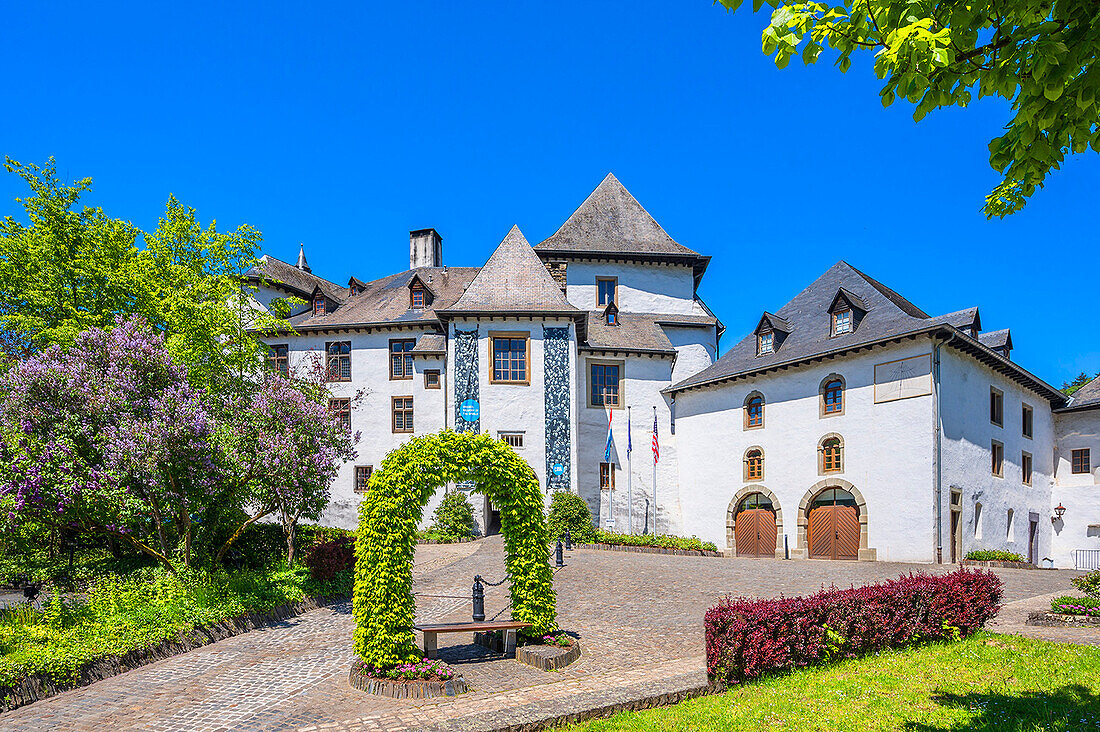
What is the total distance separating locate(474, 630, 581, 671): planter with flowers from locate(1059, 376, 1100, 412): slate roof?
30.3m

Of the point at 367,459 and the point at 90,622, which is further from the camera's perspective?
the point at 367,459

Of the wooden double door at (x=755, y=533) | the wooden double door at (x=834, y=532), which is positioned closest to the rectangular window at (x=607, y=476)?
the wooden double door at (x=755, y=533)

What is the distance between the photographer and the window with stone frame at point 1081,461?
31.6m

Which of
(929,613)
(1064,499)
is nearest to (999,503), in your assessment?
(1064,499)

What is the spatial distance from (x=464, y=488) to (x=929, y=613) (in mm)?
21514

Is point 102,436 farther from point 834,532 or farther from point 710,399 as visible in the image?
point 710,399

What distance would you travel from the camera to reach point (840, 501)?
27.1 meters

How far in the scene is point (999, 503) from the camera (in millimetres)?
27703

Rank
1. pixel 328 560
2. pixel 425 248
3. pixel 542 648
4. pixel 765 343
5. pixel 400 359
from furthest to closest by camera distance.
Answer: pixel 425 248 < pixel 400 359 < pixel 765 343 < pixel 328 560 < pixel 542 648

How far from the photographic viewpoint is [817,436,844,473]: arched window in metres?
27.2

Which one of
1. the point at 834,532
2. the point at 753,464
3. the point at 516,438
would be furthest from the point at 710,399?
the point at 516,438

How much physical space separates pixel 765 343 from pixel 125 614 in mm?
25485

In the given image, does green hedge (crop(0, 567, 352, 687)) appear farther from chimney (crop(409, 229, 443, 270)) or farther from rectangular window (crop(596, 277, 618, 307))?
chimney (crop(409, 229, 443, 270))

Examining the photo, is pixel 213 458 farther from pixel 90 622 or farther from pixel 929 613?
pixel 929 613
